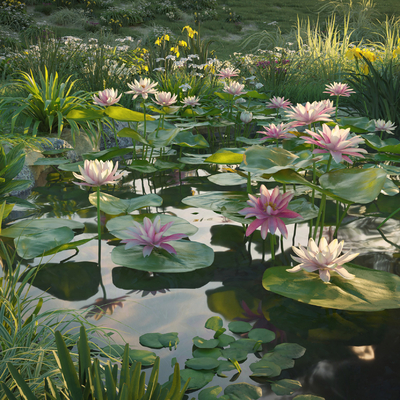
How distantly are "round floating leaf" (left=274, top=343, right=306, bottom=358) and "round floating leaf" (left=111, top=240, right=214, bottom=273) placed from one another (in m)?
0.42

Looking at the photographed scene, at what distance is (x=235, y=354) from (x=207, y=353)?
8cm

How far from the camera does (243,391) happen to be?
2.88ft

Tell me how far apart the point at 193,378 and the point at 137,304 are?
0.40 metres

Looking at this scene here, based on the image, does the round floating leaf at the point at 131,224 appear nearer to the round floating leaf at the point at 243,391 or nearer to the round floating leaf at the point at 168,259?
the round floating leaf at the point at 168,259

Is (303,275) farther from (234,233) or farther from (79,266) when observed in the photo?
(79,266)

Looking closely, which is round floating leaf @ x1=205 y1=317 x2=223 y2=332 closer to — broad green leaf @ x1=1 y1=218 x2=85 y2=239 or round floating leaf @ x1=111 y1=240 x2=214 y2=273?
round floating leaf @ x1=111 y1=240 x2=214 y2=273

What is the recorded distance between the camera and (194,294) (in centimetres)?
131

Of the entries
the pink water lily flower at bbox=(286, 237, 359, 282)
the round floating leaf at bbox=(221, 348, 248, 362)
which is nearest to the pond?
the round floating leaf at bbox=(221, 348, 248, 362)

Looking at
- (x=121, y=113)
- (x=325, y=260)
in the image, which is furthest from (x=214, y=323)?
(x=121, y=113)

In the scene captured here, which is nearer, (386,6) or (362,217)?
(362,217)

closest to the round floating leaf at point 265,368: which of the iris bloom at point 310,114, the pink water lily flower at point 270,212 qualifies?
the pink water lily flower at point 270,212

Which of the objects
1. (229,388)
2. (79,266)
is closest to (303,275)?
(229,388)

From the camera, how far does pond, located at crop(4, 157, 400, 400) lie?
95 centimetres

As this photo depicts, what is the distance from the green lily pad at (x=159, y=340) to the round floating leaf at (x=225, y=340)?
0.41 ft
